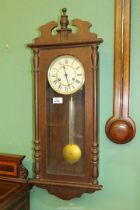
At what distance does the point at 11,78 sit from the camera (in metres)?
1.46

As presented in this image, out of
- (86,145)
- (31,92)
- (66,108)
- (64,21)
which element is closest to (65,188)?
(86,145)

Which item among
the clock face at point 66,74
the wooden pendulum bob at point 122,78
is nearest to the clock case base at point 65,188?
the wooden pendulum bob at point 122,78

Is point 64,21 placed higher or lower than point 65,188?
higher

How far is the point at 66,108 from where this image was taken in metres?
1.35

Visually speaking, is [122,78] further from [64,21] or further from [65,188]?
[65,188]

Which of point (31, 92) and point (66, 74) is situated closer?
point (66, 74)

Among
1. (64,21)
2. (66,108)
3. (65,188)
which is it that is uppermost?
(64,21)

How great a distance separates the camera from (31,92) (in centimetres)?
142

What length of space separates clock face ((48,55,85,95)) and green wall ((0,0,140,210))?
0.40 feet

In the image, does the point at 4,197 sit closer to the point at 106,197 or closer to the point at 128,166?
the point at 106,197

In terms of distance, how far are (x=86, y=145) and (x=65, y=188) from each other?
255mm

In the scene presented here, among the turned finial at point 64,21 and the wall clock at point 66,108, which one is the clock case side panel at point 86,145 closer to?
the wall clock at point 66,108

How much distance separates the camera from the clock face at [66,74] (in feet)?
4.20

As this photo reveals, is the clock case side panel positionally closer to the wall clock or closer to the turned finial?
the wall clock
